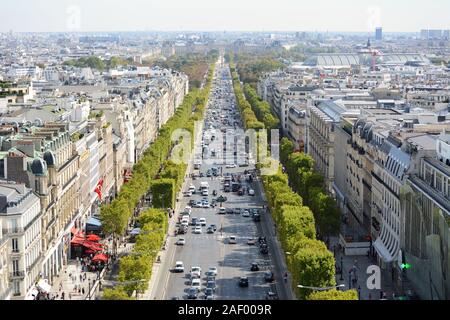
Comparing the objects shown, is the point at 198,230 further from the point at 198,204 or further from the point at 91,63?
the point at 91,63

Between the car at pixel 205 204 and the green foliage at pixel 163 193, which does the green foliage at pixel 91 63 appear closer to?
the car at pixel 205 204

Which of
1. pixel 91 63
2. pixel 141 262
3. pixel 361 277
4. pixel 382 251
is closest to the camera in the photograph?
pixel 141 262

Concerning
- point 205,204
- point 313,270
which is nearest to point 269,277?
point 313,270

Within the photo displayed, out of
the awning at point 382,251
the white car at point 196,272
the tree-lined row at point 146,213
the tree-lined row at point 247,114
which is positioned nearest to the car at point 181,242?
the tree-lined row at point 146,213

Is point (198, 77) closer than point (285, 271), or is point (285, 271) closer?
point (285, 271)

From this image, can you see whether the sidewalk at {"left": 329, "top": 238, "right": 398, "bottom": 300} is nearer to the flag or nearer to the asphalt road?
the asphalt road
